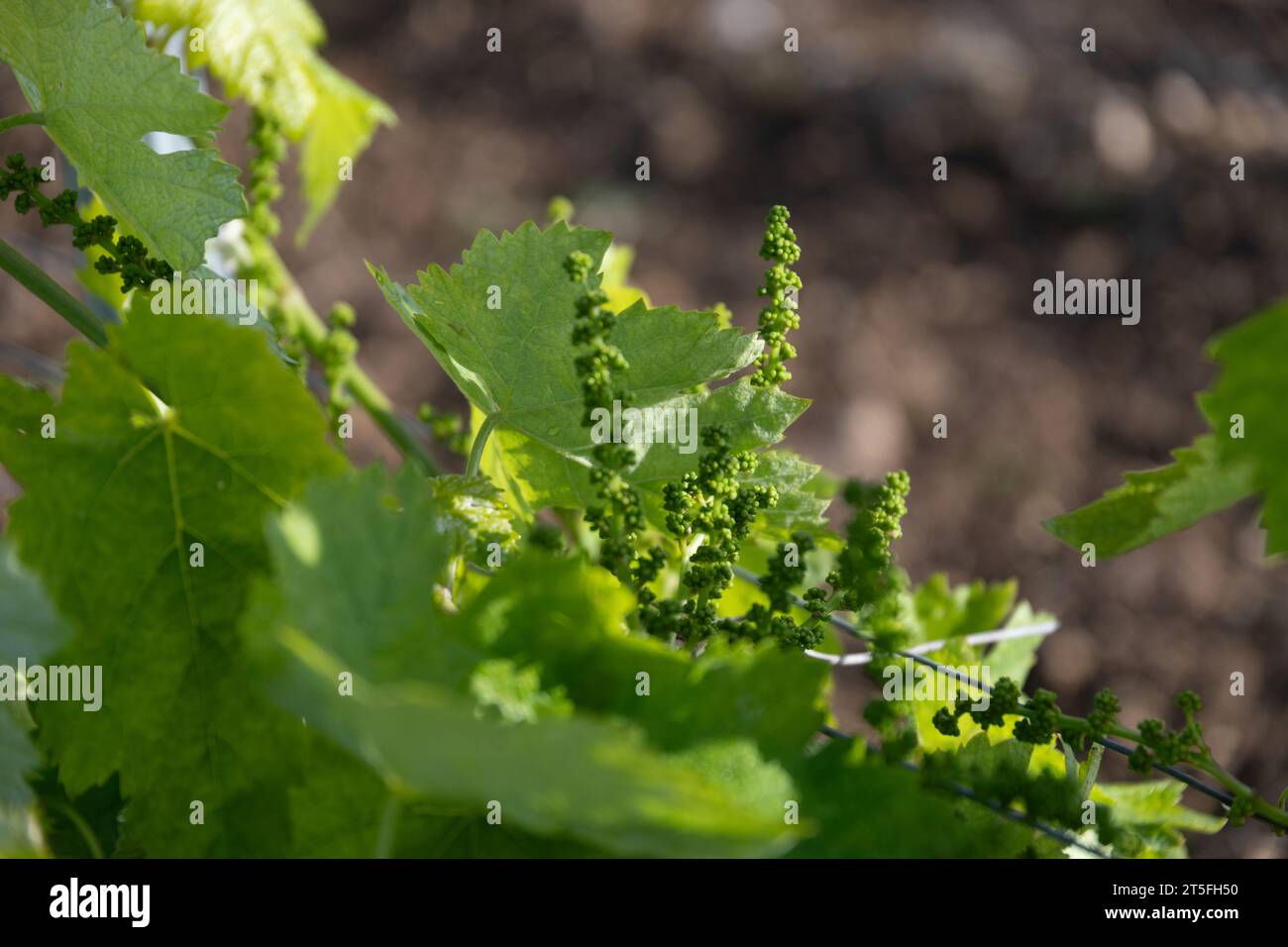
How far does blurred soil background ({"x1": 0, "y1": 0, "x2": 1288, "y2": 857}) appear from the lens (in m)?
2.58

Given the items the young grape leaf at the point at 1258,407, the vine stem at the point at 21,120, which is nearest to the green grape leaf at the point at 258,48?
the vine stem at the point at 21,120

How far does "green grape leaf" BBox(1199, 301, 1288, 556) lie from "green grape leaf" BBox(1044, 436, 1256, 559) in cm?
6

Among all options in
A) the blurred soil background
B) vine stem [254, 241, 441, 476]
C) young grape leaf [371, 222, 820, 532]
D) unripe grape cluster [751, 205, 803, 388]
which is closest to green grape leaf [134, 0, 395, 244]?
vine stem [254, 241, 441, 476]

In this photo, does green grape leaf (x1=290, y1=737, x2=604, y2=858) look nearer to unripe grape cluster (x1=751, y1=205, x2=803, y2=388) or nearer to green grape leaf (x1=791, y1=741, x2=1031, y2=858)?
green grape leaf (x1=791, y1=741, x2=1031, y2=858)

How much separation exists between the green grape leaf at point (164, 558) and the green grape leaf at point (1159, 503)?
0.39m

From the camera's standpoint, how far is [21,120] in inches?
26.3

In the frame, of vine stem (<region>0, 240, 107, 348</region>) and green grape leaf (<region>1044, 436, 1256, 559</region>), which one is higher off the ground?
vine stem (<region>0, 240, 107, 348</region>)

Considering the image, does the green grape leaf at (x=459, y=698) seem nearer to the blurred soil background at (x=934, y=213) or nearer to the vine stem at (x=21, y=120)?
the vine stem at (x=21, y=120)

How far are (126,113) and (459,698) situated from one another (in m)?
0.44

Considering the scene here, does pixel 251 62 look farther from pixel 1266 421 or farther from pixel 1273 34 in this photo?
pixel 1273 34

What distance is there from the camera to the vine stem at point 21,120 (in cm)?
64

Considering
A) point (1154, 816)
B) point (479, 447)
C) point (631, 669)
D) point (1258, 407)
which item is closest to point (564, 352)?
point (479, 447)

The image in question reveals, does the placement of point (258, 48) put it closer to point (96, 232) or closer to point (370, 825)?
point (96, 232)
